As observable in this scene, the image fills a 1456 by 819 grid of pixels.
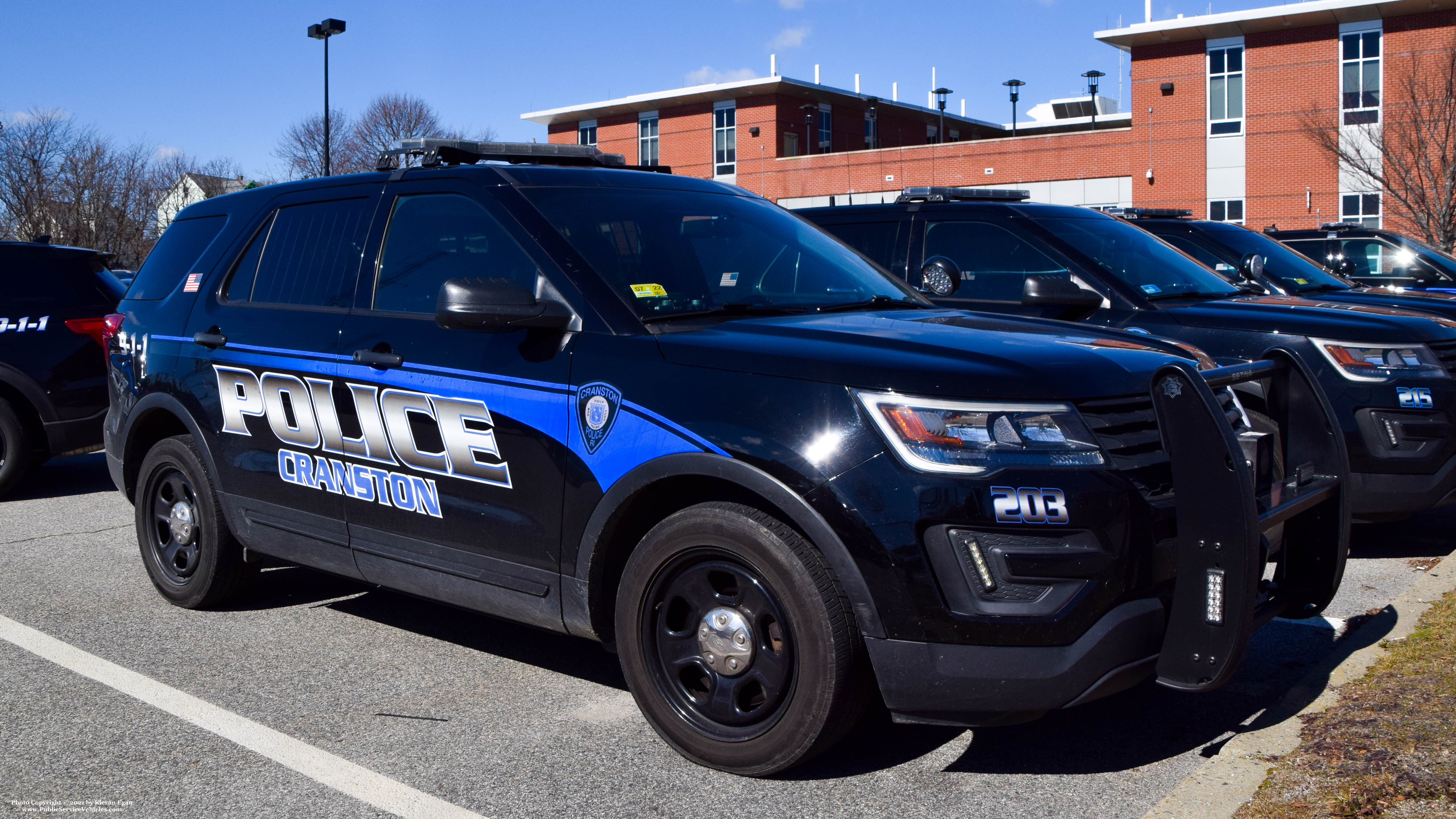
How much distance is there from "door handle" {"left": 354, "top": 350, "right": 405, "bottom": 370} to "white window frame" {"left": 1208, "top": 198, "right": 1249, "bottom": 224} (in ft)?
139

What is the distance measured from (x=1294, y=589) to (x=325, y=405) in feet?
11.4

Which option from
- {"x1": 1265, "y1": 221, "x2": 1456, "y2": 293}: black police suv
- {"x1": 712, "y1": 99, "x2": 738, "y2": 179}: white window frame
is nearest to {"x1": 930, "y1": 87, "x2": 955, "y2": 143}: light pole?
{"x1": 712, "y1": 99, "x2": 738, "y2": 179}: white window frame

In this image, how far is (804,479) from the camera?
3.31 metres

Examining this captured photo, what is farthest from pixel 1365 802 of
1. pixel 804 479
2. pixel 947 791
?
pixel 804 479

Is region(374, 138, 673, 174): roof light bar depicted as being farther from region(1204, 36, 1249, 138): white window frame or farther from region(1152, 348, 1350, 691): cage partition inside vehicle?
region(1204, 36, 1249, 138): white window frame

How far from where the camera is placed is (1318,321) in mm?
6492

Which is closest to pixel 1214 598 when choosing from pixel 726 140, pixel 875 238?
pixel 875 238

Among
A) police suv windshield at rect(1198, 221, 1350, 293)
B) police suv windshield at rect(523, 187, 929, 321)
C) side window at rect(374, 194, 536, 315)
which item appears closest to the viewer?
police suv windshield at rect(523, 187, 929, 321)

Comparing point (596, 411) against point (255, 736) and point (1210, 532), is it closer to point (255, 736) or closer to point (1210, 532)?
point (255, 736)

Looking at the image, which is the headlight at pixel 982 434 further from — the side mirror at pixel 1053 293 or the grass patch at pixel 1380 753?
the side mirror at pixel 1053 293

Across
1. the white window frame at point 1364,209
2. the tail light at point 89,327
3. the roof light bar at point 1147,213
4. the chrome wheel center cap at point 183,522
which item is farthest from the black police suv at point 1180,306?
the white window frame at point 1364,209

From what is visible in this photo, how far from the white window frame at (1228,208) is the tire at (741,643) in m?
42.9

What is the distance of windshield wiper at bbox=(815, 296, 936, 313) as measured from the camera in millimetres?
4383

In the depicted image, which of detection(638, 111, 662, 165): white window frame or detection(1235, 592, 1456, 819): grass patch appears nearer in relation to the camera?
detection(1235, 592, 1456, 819): grass patch
